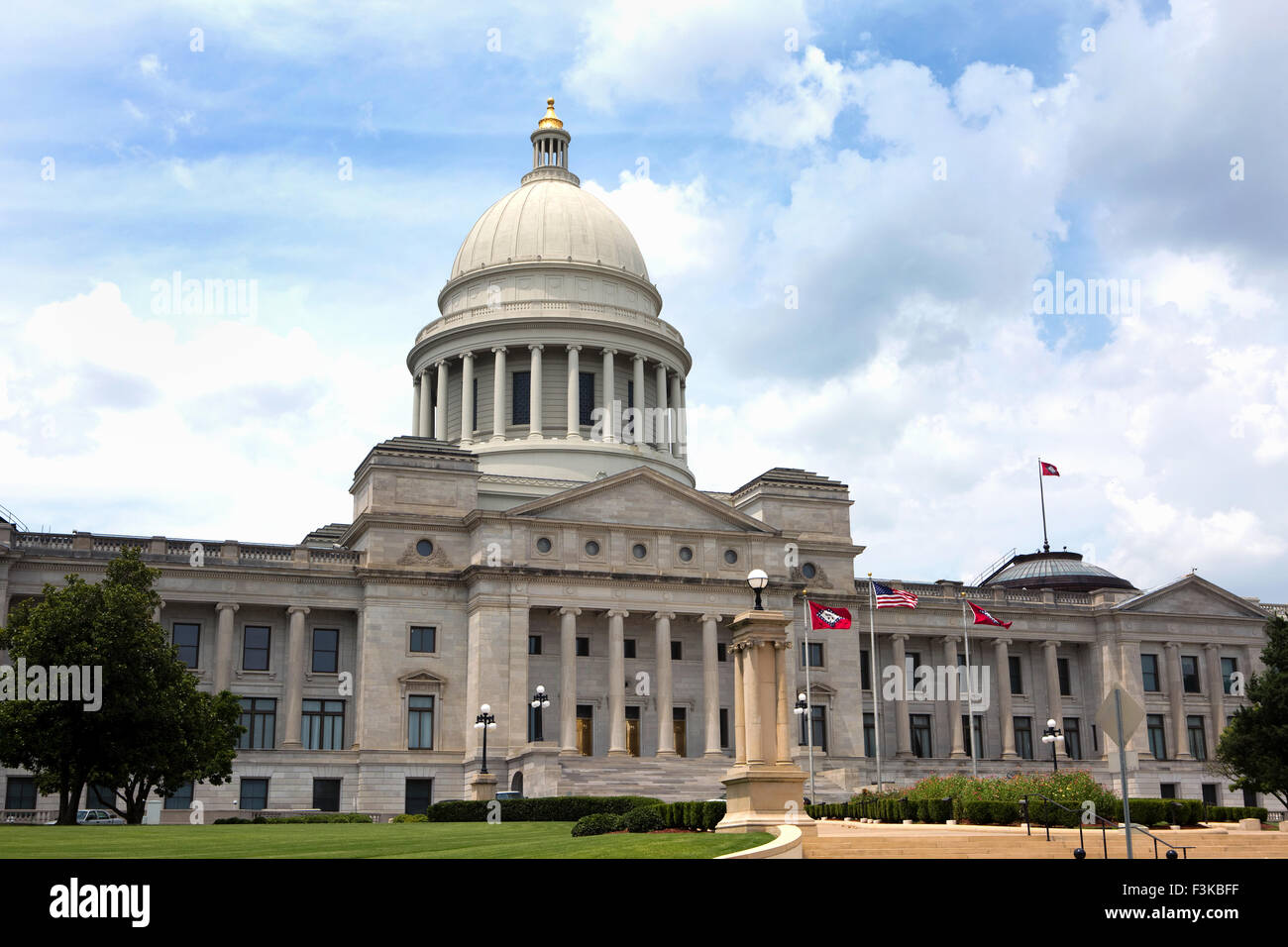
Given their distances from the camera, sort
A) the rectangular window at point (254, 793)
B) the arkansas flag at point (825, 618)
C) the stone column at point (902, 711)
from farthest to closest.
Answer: the stone column at point (902, 711) → the rectangular window at point (254, 793) → the arkansas flag at point (825, 618)

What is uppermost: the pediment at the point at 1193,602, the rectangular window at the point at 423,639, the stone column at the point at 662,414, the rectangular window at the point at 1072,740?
the stone column at the point at 662,414

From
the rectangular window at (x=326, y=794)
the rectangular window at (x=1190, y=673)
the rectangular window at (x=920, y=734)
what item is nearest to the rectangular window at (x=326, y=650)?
the rectangular window at (x=326, y=794)

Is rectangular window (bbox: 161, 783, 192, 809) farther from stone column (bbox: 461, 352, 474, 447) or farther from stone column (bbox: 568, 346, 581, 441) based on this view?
stone column (bbox: 568, 346, 581, 441)

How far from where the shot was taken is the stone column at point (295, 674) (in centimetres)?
6228

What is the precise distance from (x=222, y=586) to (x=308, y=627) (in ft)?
15.0

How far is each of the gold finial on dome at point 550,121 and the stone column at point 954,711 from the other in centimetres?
4320

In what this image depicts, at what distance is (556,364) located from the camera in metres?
81.2

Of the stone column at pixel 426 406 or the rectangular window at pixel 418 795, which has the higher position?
the stone column at pixel 426 406

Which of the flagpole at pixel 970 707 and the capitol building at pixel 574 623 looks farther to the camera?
the flagpole at pixel 970 707

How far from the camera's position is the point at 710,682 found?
65.1 meters

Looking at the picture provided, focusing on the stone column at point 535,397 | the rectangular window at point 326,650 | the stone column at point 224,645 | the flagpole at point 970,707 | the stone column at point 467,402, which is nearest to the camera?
the stone column at point 224,645

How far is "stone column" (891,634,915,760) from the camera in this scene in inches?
2849

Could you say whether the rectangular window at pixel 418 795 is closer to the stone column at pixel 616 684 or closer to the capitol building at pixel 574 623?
the capitol building at pixel 574 623
